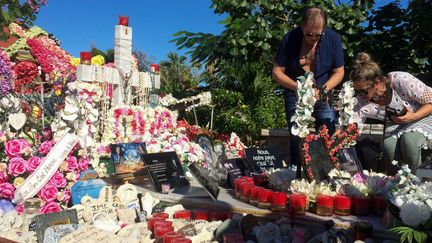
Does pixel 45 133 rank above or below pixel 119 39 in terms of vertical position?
below

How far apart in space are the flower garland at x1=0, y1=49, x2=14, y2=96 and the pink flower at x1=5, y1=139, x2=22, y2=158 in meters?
0.64

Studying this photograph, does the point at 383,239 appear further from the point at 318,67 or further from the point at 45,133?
the point at 45,133

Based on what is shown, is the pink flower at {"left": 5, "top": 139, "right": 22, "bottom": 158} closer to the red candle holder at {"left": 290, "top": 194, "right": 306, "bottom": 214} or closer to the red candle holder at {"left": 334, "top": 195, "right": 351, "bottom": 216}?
the red candle holder at {"left": 290, "top": 194, "right": 306, "bottom": 214}

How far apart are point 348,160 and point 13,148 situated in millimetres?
2200

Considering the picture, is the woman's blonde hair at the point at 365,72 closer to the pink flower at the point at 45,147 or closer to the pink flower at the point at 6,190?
the pink flower at the point at 45,147

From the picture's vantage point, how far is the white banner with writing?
121 inches

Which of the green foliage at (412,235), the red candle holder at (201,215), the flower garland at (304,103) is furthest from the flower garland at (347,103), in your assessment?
the green foliage at (412,235)

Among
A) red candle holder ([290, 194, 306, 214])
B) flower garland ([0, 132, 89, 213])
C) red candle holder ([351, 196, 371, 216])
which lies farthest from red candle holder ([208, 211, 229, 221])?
flower garland ([0, 132, 89, 213])

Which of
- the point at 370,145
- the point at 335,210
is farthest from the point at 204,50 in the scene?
the point at 335,210

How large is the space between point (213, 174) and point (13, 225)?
138 cm

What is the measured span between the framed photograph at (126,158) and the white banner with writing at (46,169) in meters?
0.47

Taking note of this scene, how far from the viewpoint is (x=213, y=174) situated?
11.6 ft

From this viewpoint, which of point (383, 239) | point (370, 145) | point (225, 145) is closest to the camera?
point (383, 239)

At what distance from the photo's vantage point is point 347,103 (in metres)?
2.95
